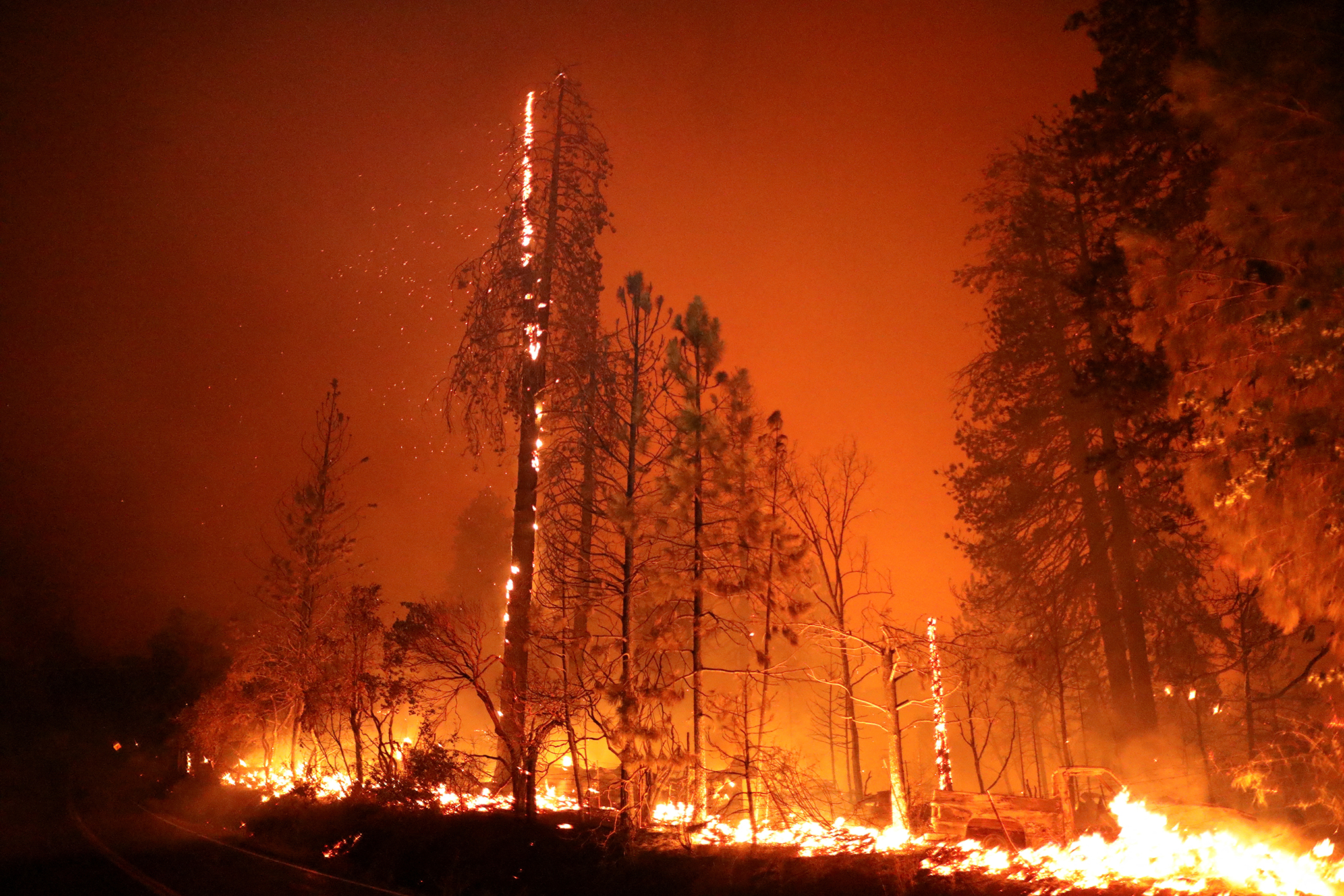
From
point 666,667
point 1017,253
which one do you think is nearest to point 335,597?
point 666,667

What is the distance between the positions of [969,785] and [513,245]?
140ft

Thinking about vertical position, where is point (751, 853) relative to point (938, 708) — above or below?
below

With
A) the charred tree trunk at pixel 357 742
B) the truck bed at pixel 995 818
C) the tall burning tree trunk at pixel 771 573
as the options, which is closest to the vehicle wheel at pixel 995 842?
the truck bed at pixel 995 818

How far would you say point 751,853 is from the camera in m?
10.6

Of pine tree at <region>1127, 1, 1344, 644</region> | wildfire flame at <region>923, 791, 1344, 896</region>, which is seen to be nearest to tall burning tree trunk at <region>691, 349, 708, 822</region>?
wildfire flame at <region>923, 791, 1344, 896</region>

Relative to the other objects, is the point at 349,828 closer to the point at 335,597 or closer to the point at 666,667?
the point at 666,667

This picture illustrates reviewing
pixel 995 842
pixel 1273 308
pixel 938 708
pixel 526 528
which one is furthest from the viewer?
pixel 526 528

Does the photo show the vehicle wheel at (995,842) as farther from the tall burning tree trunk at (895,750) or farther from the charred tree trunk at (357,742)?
the charred tree trunk at (357,742)

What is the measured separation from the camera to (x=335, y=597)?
24.5 m

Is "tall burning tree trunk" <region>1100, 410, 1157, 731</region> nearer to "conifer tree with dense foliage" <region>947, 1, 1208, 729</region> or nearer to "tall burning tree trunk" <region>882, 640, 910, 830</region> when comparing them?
"conifer tree with dense foliage" <region>947, 1, 1208, 729</region>

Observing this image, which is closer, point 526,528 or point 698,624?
point 698,624

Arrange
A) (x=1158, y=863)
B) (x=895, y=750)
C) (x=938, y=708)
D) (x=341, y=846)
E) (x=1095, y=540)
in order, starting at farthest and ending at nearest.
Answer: (x=1095, y=540), (x=341, y=846), (x=938, y=708), (x=895, y=750), (x=1158, y=863)

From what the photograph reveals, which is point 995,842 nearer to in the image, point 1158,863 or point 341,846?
point 1158,863

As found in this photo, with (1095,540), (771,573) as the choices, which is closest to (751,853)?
(771,573)
